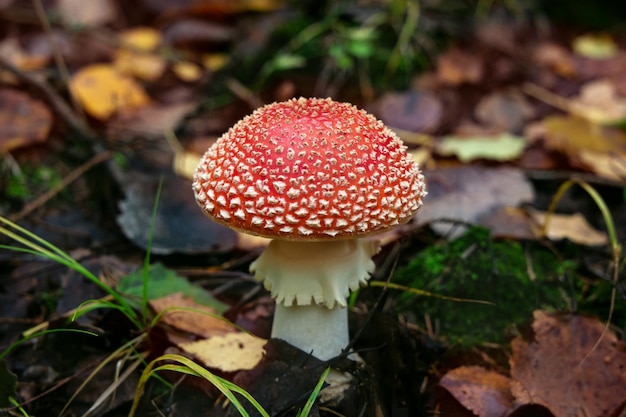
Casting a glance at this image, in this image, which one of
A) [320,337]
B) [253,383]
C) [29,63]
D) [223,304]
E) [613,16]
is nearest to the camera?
[253,383]

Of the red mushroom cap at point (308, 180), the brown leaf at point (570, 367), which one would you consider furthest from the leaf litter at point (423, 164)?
the red mushroom cap at point (308, 180)

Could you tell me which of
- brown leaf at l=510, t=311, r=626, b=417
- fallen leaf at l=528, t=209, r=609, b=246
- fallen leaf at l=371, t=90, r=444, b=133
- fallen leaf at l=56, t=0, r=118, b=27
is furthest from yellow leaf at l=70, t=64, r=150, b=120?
brown leaf at l=510, t=311, r=626, b=417

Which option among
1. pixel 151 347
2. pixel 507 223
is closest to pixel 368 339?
pixel 151 347

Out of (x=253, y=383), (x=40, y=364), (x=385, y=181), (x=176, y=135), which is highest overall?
(x=385, y=181)

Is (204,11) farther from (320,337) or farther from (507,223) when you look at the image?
(320,337)

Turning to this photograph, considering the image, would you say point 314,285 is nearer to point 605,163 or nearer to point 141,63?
point 605,163

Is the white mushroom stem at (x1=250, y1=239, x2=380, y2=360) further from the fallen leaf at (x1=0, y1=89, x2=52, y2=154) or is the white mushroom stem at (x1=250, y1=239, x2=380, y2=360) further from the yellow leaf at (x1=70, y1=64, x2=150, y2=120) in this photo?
the yellow leaf at (x1=70, y1=64, x2=150, y2=120)
